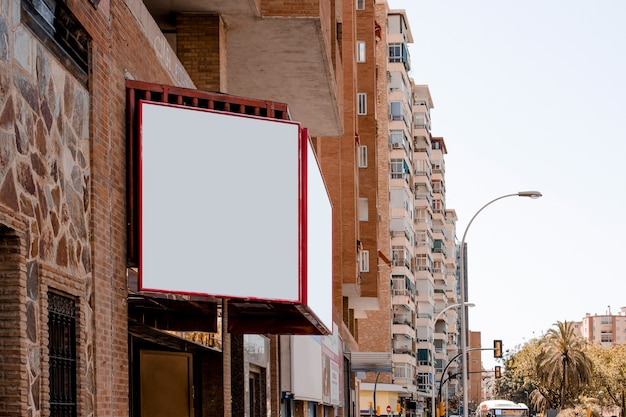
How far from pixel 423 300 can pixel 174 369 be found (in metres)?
105

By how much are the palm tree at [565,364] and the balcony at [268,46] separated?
220 feet

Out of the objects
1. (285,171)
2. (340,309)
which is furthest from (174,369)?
(340,309)

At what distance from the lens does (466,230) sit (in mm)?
34125

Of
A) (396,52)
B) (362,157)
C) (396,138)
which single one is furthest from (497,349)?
(396,52)

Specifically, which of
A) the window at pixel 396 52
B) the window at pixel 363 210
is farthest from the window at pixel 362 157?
the window at pixel 396 52

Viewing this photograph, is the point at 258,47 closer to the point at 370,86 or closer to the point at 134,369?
the point at 134,369

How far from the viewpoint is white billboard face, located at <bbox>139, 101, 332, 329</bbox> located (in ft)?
41.7

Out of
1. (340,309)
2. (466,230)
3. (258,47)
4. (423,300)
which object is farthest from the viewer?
(423,300)

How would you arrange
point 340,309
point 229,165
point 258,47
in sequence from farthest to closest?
point 340,309, point 258,47, point 229,165

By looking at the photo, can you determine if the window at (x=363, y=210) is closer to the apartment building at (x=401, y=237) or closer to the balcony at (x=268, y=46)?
the apartment building at (x=401, y=237)

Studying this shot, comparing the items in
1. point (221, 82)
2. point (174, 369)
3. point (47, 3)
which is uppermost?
point (221, 82)

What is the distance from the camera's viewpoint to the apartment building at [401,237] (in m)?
56.3

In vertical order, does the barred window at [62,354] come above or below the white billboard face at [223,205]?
below

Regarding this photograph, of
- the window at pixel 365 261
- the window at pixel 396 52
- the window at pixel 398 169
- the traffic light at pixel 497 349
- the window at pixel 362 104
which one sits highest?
the window at pixel 396 52
